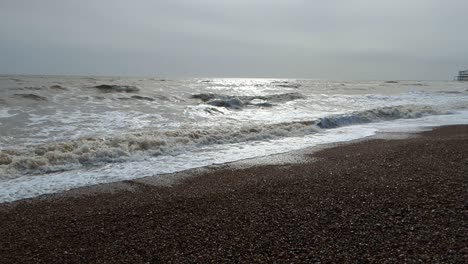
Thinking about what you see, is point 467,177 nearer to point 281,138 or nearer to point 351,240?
point 351,240

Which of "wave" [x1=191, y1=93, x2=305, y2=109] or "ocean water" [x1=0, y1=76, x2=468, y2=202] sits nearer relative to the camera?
"ocean water" [x1=0, y1=76, x2=468, y2=202]

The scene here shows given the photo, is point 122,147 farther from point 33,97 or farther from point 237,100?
point 237,100

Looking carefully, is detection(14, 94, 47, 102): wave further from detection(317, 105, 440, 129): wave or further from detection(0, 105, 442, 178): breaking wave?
detection(317, 105, 440, 129): wave

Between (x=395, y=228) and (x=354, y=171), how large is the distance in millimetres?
3364

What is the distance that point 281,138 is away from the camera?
1444 cm

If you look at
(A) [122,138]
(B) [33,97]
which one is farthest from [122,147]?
(B) [33,97]

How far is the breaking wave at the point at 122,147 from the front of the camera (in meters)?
9.33

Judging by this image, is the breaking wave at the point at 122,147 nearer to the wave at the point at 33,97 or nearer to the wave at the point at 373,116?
the wave at the point at 373,116

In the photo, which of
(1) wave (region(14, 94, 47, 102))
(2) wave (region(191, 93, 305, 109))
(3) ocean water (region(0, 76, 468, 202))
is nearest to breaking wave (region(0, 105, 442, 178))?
(3) ocean water (region(0, 76, 468, 202))

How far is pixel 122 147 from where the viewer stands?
11133 millimetres

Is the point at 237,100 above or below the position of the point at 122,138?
above

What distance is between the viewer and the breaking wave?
9328 millimetres

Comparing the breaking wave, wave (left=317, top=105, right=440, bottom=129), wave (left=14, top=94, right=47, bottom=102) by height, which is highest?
wave (left=14, top=94, right=47, bottom=102)

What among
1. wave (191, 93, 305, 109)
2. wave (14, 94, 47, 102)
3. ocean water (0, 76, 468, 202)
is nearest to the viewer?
ocean water (0, 76, 468, 202)
